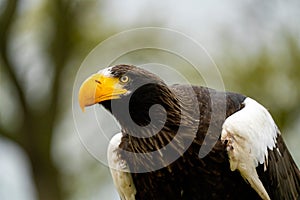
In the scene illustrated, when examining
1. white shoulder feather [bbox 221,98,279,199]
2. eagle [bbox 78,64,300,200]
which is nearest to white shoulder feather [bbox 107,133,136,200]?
eagle [bbox 78,64,300,200]

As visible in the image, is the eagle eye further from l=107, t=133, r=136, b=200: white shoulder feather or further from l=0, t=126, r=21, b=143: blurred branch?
l=0, t=126, r=21, b=143: blurred branch

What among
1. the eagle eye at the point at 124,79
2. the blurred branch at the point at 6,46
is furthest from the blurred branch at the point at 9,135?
the eagle eye at the point at 124,79

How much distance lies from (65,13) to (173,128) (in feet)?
25.5

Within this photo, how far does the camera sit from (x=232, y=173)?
6062 millimetres

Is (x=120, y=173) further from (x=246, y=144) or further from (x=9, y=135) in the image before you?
(x=9, y=135)

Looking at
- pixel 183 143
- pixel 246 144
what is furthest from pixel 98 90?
pixel 246 144

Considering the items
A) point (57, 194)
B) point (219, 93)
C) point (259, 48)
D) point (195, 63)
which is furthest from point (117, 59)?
point (219, 93)

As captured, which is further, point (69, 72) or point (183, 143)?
point (69, 72)

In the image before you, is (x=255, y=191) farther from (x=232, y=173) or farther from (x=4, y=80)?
(x=4, y=80)

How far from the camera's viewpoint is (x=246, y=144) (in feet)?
19.7

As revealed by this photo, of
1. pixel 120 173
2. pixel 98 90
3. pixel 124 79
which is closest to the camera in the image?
pixel 98 90

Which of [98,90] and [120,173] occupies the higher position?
[98,90]

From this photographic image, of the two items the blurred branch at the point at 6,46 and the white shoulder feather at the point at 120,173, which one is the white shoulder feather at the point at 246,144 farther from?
the blurred branch at the point at 6,46

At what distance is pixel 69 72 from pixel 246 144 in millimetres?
8108
